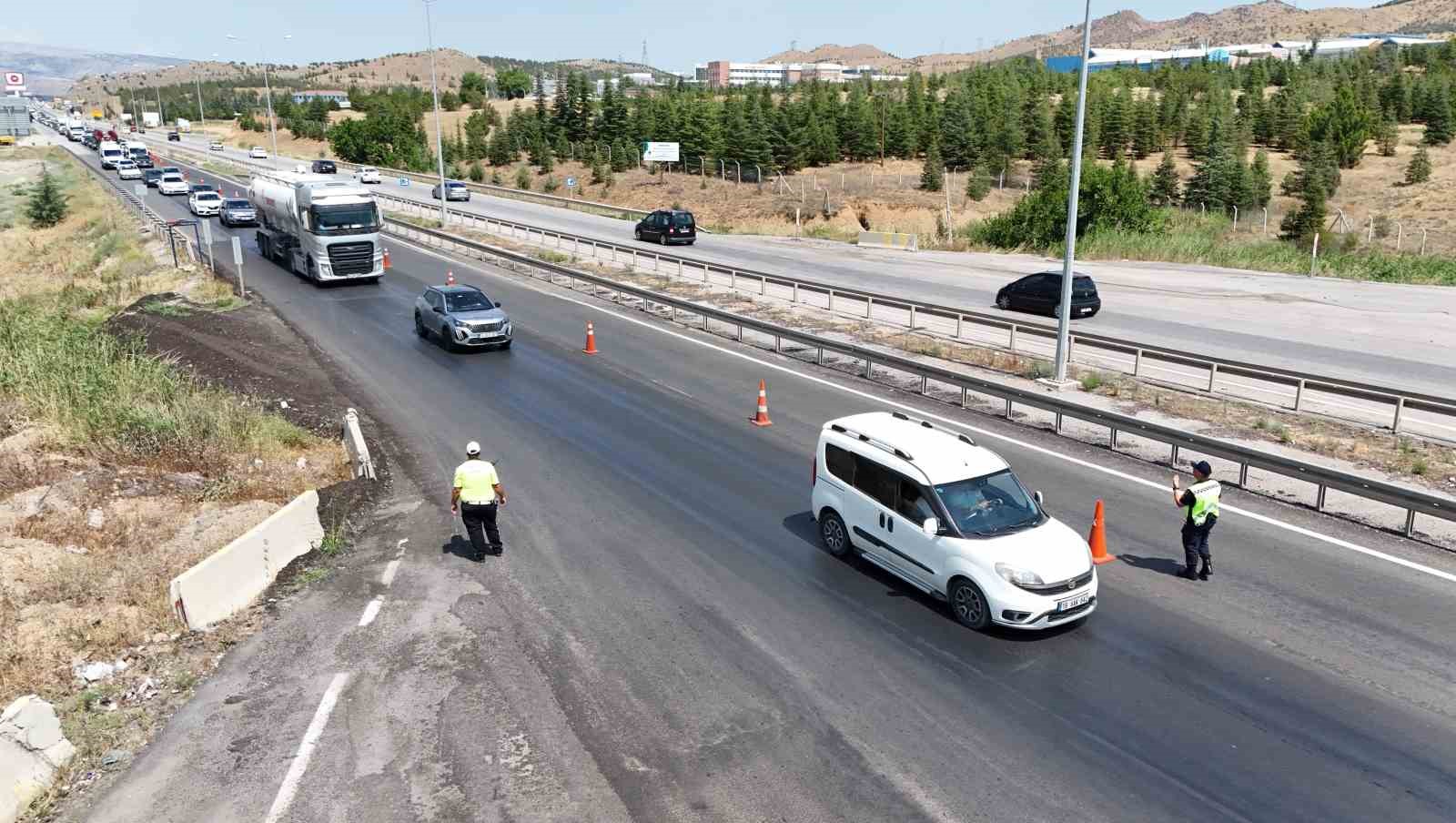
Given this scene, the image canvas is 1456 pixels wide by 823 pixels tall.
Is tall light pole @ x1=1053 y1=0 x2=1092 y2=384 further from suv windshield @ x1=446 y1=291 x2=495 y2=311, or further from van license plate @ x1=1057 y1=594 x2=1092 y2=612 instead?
suv windshield @ x1=446 y1=291 x2=495 y2=311

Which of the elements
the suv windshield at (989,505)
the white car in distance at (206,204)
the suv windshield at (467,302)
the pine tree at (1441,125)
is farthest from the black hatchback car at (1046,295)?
the pine tree at (1441,125)

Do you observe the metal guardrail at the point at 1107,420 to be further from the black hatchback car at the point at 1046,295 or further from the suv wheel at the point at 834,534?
the black hatchback car at the point at 1046,295

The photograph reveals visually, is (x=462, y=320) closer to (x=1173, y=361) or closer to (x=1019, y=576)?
(x=1173, y=361)

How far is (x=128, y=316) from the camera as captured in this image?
28.5 meters

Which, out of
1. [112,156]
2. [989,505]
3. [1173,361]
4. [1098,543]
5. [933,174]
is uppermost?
[112,156]

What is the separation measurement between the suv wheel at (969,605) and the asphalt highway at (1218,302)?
1635 cm

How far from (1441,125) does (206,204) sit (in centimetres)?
9071

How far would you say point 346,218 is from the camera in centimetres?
3334

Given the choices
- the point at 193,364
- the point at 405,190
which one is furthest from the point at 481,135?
the point at 193,364

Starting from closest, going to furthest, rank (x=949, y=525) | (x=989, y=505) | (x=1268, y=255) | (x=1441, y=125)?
(x=949, y=525) → (x=989, y=505) → (x=1268, y=255) → (x=1441, y=125)

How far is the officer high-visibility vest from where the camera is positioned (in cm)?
1109

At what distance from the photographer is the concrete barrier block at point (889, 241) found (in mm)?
50438

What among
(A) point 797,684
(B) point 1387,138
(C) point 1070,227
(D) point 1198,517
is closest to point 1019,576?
(A) point 797,684

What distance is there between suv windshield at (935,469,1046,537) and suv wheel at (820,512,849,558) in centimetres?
167
